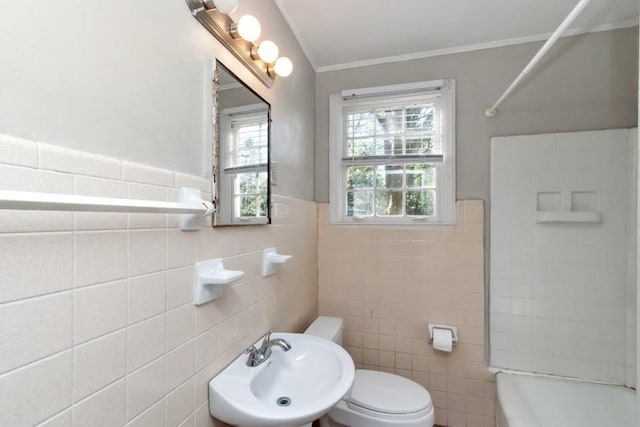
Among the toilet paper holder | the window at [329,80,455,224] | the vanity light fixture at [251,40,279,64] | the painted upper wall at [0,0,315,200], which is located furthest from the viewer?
the window at [329,80,455,224]

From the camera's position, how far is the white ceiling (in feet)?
5.19

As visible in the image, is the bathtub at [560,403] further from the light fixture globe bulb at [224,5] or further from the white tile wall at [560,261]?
the light fixture globe bulb at [224,5]

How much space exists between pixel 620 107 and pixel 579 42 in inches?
17.6

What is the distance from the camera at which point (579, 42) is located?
1.77m

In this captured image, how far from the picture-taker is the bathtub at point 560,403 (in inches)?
59.6

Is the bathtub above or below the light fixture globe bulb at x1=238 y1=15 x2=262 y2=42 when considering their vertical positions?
below

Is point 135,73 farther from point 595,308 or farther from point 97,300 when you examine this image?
point 595,308

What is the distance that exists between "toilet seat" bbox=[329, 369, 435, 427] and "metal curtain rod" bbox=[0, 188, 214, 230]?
126 cm

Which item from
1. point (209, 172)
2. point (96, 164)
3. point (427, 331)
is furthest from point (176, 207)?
point (427, 331)

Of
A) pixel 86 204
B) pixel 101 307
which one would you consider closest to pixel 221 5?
pixel 86 204

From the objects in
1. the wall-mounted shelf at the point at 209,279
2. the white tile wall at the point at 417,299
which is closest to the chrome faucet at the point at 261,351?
the wall-mounted shelf at the point at 209,279

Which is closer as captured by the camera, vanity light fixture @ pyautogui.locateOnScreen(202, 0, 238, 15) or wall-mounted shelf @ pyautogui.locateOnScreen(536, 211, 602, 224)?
vanity light fixture @ pyautogui.locateOnScreen(202, 0, 238, 15)

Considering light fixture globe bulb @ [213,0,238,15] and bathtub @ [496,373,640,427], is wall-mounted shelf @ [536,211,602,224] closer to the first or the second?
bathtub @ [496,373,640,427]

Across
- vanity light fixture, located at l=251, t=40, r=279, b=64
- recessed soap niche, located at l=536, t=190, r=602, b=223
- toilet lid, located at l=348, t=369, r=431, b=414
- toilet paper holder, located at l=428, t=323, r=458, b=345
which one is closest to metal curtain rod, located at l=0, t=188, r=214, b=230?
vanity light fixture, located at l=251, t=40, r=279, b=64
